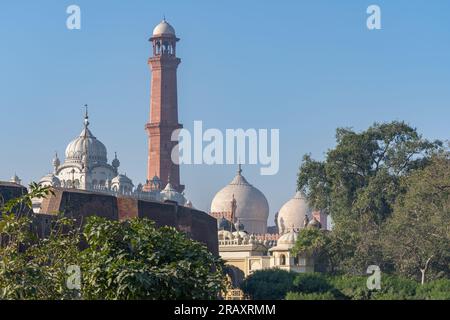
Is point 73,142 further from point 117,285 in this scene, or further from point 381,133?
point 117,285

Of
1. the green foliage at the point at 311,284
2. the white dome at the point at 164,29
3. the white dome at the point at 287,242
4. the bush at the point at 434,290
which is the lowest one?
the bush at the point at 434,290

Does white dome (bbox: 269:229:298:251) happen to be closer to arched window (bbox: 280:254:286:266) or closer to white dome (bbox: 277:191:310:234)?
arched window (bbox: 280:254:286:266)

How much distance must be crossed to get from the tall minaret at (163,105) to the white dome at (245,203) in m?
3.87

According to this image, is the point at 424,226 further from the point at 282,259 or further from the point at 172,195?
the point at 172,195

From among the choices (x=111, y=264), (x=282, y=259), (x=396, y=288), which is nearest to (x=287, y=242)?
(x=282, y=259)

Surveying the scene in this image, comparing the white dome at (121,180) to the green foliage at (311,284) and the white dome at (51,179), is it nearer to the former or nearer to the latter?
the white dome at (51,179)

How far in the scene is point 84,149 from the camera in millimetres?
87625

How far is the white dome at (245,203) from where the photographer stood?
93.6 m

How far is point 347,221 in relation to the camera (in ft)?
175

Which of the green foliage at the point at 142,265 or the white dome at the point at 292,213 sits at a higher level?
the white dome at the point at 292,213

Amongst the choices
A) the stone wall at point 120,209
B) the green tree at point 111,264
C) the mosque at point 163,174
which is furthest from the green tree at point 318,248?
the green tree at point 111,264

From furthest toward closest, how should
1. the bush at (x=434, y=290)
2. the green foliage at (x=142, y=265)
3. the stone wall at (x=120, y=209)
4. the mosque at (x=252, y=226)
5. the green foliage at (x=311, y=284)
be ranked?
the mosque at (x=252, y=226)
the green foliage at (x=311, y=284)
the bush at (x=434, y=290)
the stone wall at (x=120, y=209)
the green foliage at (x=142, y=265)
